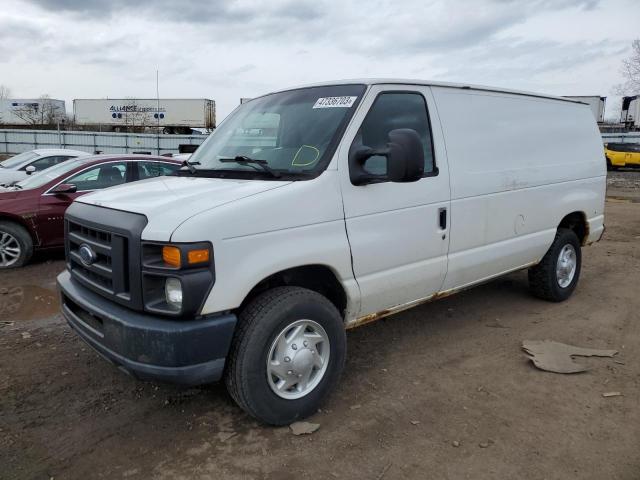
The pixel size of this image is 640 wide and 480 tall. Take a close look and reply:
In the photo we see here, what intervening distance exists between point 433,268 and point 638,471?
175 centimetres

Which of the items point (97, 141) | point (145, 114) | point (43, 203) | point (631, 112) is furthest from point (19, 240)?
point (145, 114)

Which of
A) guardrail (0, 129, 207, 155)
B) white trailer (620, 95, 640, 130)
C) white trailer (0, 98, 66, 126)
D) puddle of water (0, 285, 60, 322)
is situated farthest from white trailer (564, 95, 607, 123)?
white trailer (0, 98, 66, 126)

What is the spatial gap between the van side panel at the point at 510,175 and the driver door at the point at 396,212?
6.0 inches

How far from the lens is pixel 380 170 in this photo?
3523mm

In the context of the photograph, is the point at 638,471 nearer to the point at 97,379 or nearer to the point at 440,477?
the point at 440,477

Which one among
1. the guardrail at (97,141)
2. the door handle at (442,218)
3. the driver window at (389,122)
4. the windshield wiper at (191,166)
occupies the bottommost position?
the door handle at (442,218)

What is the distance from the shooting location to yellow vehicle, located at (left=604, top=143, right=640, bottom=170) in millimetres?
25328

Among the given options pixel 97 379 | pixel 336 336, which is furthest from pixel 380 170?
pixel 97 379

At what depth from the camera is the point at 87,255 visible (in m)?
3.08

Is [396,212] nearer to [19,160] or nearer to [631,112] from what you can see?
[19,160]

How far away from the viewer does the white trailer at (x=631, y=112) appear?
3368 cm

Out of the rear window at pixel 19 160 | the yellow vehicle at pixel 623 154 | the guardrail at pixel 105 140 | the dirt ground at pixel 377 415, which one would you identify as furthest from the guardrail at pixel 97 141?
the dirt ground at pixel 377 415

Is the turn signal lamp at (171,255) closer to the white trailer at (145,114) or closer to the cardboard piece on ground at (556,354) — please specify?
the cardboard piece on ground at (556,354)

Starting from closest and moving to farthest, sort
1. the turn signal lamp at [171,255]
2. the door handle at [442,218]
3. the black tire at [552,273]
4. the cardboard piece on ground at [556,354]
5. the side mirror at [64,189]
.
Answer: the turn signal lamp at [171,255] < the door handle at [442,218] < the cardboard piece on ground at [556,354] < the black tire at [552,273] < the side mirror at [64,189]
